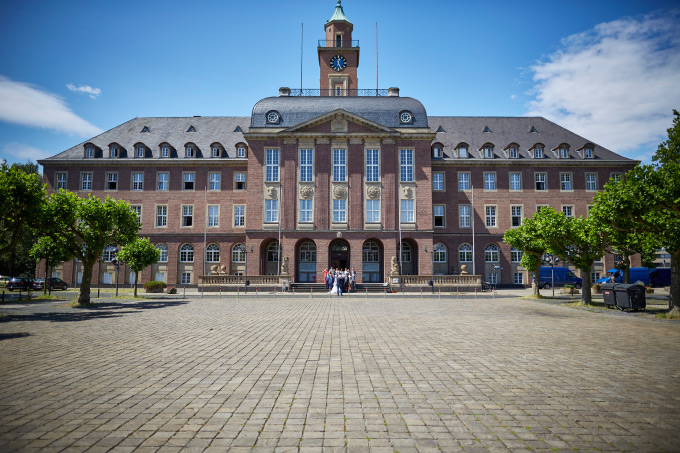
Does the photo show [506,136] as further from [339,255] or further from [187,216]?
[187,216]

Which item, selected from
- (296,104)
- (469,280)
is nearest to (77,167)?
(296,104)

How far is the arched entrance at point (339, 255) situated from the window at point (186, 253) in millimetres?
15990

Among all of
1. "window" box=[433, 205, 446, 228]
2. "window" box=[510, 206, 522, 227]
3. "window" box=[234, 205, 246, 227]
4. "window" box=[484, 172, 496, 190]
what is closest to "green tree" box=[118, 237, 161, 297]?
"window" box=[234, 205, 246, 227]

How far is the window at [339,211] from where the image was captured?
1689 inches

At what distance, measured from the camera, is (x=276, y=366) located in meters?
7.81

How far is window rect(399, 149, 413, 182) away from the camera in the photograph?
43562 millimetres

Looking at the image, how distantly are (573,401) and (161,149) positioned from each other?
164 feet

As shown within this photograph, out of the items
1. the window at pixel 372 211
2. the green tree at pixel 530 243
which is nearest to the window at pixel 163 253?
the window at pixel 372 211

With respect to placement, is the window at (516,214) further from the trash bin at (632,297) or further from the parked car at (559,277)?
the trash bin at (632,297)

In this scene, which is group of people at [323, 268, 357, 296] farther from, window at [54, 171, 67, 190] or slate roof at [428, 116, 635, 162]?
window at [54, 171, 67, 190]

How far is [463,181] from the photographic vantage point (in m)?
48.2

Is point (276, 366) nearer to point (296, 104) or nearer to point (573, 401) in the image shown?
point (573, 401)

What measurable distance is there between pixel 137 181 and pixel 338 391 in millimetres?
48343

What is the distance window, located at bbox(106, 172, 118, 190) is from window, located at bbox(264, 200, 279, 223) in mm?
18764
